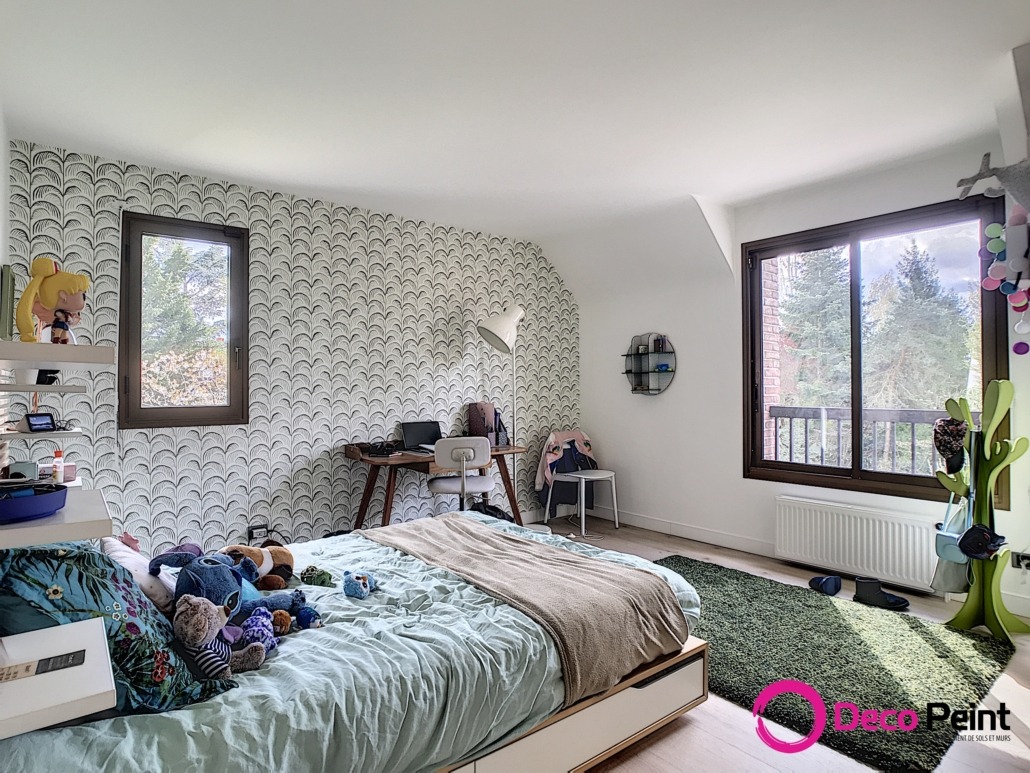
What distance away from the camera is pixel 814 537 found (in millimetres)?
3830

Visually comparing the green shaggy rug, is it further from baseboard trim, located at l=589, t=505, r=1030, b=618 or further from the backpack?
the backpack

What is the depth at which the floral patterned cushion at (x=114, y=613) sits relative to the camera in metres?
1.26

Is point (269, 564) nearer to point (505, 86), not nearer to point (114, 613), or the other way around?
point (114, 613)

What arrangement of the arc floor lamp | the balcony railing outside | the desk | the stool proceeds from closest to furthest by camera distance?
the balcony railing outside
the desk
the arc floor lamp
the stool

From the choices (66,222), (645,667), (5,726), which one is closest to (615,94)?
(645,667)

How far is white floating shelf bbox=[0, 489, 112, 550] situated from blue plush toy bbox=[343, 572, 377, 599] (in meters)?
1.16

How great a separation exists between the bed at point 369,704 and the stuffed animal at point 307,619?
1.8 inches

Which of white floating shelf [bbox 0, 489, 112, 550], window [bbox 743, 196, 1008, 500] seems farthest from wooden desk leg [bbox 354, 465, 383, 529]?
white floating shelf [bbox 0, 489, 112, 550]

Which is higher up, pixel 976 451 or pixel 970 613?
pixel 976 451

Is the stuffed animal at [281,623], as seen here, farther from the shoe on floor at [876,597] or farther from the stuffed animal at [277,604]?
the shoe on floor at [876,597]

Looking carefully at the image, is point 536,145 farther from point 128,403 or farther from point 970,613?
point 970,613

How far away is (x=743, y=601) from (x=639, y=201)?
2593 millimetres

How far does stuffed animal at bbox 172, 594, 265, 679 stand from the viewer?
4.93ft

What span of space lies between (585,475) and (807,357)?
6.20 ft
